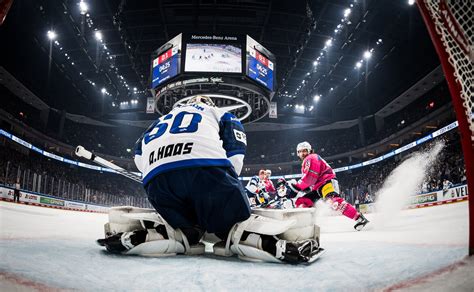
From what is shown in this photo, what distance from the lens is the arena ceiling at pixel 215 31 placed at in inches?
538

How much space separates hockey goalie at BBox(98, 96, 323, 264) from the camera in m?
1.84

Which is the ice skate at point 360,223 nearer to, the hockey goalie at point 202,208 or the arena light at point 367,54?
the hockey goalie at point 202,208

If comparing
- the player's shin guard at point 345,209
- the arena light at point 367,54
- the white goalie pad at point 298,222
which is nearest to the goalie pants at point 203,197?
the white goalie pad at point 298,222

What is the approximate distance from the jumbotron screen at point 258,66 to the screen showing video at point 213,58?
0.35m

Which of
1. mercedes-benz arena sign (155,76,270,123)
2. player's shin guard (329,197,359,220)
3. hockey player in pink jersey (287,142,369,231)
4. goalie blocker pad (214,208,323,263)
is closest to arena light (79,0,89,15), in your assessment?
mercedes-benz arena sign (155,76,270,123)

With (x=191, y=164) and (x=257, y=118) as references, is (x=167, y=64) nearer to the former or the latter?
(x=257, y=118)

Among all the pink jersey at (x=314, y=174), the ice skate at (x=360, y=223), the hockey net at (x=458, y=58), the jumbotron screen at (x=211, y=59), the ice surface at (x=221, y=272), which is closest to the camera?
the ice surface at (x=221, y=272)

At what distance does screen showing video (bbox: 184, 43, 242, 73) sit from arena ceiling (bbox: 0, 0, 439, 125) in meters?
1.46

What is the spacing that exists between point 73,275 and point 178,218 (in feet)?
2.49

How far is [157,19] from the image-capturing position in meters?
14.8

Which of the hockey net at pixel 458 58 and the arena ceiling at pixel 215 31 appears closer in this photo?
the hockey net at pixel 458 58

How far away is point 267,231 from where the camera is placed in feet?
5.75

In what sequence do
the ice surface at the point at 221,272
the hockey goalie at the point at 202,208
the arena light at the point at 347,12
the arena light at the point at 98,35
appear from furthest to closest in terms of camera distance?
1. the arena light at the point at 98,35
2. the arena light at the point at 347,12
3. the hockey goalie at the point at 202,208
4. the ice surface at the point at 221,272

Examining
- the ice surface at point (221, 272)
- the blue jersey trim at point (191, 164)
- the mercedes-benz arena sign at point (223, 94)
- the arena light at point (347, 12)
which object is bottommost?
the ice surface at point (221, 272)
